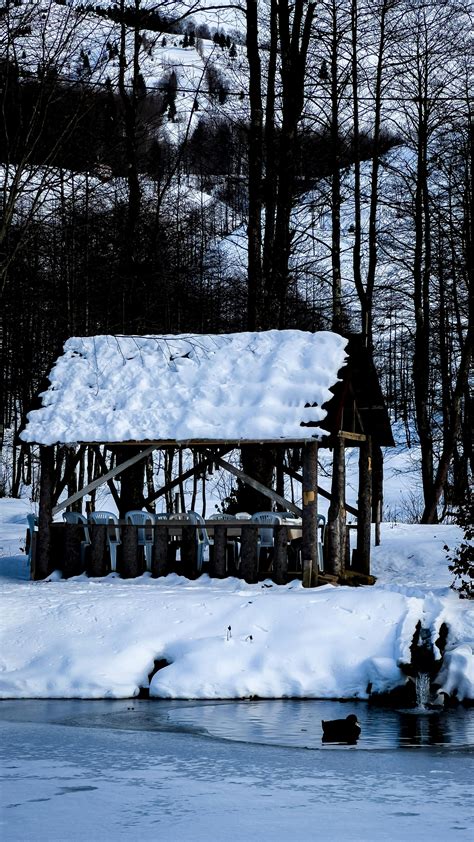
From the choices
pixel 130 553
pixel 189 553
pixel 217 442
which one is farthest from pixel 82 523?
pixel 217 442

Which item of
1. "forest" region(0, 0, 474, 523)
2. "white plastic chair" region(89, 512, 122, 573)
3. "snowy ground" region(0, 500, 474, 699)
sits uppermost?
"forest" region(0, 0, 474, 523)

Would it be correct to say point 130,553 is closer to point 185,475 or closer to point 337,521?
point 185,475

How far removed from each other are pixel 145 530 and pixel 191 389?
2488 millimetres

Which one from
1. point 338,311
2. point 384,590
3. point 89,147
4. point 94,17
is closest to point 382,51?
point 338,311

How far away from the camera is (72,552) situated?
59.9 feet

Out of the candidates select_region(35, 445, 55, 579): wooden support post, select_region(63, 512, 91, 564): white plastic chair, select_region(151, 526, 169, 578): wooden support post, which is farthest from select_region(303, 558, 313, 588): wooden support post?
select_region(35, 445, 55, 579): wooden support post

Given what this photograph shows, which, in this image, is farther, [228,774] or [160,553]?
[160,553]

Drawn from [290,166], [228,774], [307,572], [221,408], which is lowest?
[228,774]

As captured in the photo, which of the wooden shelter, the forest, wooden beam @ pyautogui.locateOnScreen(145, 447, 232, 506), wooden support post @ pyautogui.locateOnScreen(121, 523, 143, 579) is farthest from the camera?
the forest

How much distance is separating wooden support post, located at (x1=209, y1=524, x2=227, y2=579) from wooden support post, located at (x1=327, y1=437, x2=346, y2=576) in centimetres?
179

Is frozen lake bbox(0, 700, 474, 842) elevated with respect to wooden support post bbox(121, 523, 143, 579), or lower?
lower

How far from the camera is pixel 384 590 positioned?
1480 centimetres

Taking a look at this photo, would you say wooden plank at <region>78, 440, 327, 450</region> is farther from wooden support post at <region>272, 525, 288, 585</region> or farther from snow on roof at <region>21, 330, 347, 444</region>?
wooden support post at <region>272, 525, 288, 585</region>

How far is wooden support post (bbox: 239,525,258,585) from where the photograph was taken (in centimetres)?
1708
